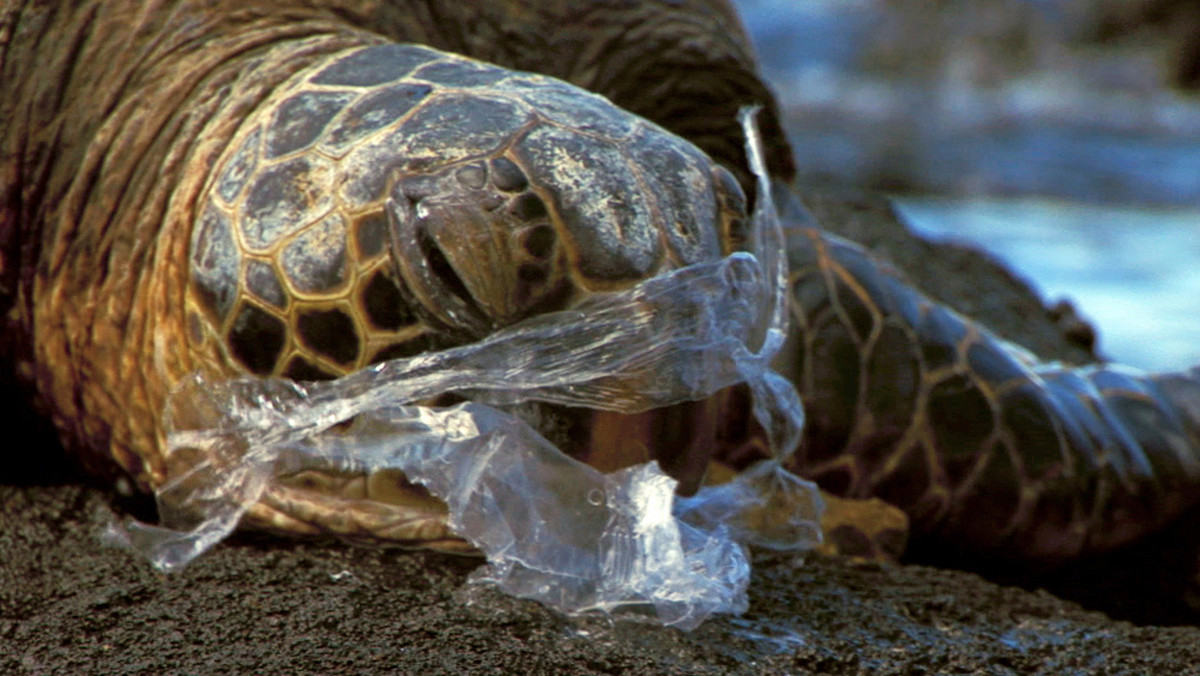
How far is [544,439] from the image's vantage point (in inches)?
58.9

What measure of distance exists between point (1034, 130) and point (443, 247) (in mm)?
13693

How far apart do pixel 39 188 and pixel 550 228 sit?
2.98ft

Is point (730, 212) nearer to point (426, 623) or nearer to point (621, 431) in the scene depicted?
point (621, 431)

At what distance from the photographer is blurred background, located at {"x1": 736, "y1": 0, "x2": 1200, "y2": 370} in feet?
21.8

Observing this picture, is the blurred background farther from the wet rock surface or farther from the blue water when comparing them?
the wet rock surface

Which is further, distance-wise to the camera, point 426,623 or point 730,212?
point 730,212

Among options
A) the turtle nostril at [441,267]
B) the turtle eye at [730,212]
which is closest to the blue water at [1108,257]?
the turtle eye at [730,212]

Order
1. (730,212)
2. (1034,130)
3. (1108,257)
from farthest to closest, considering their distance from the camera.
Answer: (1034,130)
(1108,257)
(730,212)

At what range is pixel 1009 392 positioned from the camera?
240 cm

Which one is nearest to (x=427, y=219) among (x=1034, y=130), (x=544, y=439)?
(x=544, y=439)

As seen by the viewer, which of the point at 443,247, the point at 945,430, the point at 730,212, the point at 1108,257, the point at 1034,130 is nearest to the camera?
the point at 443,247

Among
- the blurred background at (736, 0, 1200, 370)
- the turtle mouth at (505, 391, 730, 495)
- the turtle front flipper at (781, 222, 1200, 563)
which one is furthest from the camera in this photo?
the blurred background at (736, 0, 1200, 370)

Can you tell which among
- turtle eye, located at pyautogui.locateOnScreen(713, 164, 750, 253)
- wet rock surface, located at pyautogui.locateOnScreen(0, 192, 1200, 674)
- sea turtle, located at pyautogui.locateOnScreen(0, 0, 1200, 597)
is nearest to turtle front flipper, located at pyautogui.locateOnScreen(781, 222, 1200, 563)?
sea turtle, located at pyautogui.locateOnScreen(0, 0, 1200, 597)

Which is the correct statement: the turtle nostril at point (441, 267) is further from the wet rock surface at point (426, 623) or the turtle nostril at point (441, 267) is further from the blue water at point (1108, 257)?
the blue water at point (1108, 257)
